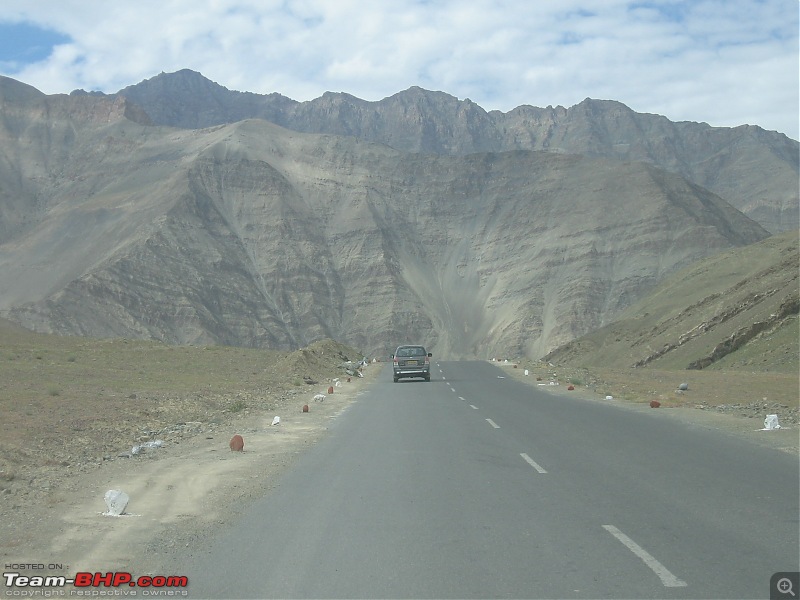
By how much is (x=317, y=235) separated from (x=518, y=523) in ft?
355

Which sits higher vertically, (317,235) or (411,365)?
(317,235)

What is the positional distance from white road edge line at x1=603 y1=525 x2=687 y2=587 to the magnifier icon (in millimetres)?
725

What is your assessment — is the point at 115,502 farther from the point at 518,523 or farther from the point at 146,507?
the point at 518,523

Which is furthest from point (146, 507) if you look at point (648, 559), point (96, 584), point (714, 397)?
point (714, 397)

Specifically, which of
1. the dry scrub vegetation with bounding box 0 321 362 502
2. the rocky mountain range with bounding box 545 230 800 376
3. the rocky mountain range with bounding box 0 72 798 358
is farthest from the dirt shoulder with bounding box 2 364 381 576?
the rocky mountain range with bounding box 0 72 798 358

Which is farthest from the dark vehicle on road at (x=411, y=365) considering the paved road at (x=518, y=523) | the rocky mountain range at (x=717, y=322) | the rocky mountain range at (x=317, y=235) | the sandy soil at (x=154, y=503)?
the rocky mountain range at (x=317, y=235)

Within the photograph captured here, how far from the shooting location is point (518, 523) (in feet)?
26.6

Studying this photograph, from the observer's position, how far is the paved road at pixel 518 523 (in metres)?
6.25

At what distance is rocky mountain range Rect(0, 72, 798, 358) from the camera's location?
9369 cm

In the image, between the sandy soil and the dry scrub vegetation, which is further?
the dry scrub vegetation

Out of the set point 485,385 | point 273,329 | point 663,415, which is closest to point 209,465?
point 663,415

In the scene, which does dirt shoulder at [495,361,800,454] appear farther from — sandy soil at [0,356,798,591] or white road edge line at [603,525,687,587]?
white road edge line at [603,525,687,587]

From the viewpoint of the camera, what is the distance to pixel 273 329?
321 feet

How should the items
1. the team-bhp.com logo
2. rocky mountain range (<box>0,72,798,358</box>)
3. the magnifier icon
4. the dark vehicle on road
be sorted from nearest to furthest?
the magnifier icon, the team-bhp.com logo, the dark vehicle on road, rocky mountain range (<box>0,72,798,358</box>)
